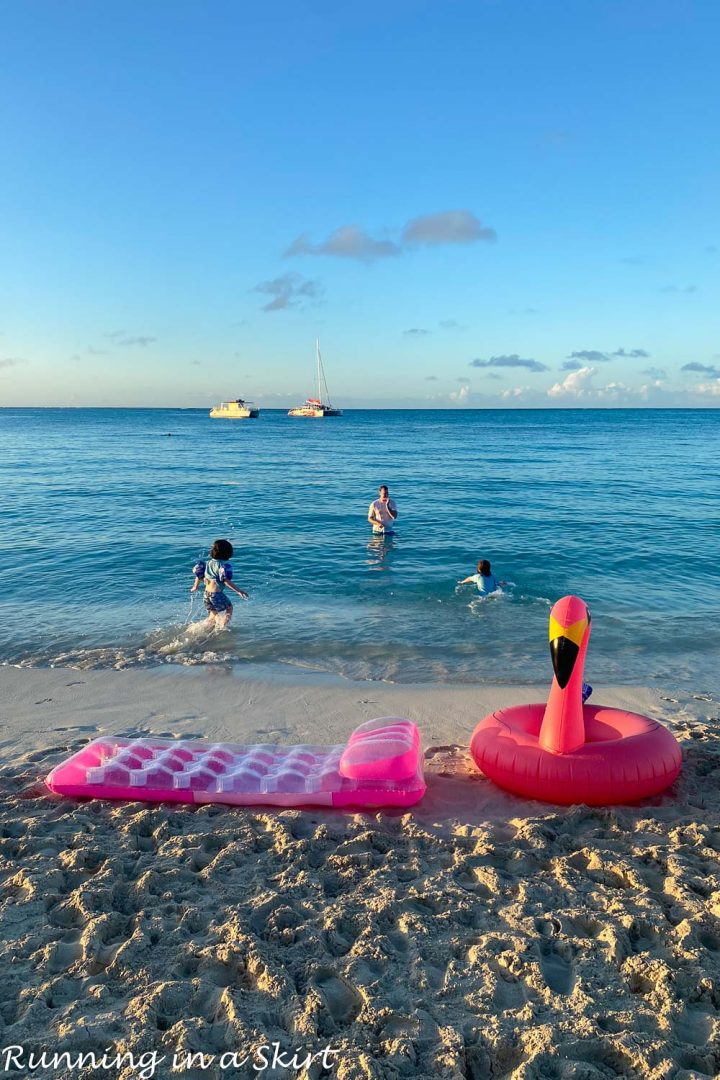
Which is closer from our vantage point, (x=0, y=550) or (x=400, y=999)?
(x=400, y=999)

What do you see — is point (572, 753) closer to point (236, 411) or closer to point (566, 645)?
point (566, 645)

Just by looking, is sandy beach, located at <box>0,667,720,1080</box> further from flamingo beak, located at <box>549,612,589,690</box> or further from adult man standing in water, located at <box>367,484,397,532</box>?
adult man standing in water, located at <box>367,484,397,532</box>

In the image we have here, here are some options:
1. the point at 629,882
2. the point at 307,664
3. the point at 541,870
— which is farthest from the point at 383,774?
the point at 307,664

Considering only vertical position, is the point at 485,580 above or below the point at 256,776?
above

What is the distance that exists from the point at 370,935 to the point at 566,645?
8.65 ft

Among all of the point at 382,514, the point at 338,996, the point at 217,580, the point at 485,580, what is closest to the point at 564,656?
the point at 338,996

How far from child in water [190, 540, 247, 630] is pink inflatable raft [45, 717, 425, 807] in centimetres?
401

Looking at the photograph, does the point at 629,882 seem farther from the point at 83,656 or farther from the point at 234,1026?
the point at 83,656

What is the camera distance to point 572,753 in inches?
210

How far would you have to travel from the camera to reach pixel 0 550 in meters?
15.8

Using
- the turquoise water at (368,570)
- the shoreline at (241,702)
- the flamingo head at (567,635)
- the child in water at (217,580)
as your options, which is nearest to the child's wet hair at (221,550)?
the child in water at (217,580)

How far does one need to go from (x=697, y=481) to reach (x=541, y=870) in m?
28.9

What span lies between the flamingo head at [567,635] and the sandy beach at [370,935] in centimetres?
108

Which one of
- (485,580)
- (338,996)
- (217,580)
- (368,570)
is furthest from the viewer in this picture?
(368,570)
